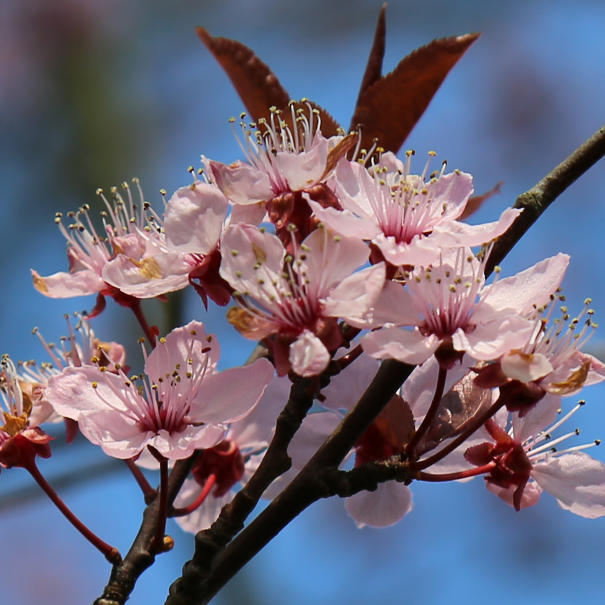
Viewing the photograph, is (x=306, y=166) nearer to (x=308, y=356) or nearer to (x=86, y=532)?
(x=308, y=356)

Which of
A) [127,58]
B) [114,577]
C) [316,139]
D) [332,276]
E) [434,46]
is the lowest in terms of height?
[114,577]

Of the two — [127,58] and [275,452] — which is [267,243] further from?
[127,58]

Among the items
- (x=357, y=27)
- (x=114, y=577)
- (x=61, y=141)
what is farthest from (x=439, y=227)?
(x=357, y=27)

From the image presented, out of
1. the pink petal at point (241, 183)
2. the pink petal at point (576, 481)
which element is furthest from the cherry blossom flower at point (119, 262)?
the pink petal at point (576, 481)

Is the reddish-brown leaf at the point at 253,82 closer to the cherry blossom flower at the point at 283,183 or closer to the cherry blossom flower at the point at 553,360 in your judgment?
the cherry blossom flower at the point at 283,183

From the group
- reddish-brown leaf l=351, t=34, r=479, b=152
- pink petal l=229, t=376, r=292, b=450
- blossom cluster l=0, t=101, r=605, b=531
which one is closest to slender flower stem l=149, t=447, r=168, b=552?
blossom cluster l=0, t=101, r=605, b=531

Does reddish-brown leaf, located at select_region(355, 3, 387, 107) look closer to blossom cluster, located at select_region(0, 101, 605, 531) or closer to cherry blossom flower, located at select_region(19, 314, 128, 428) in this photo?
blossom cluster, located at select_region(0, 101, 605, 531)

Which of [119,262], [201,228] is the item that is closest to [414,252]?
[201,228]
